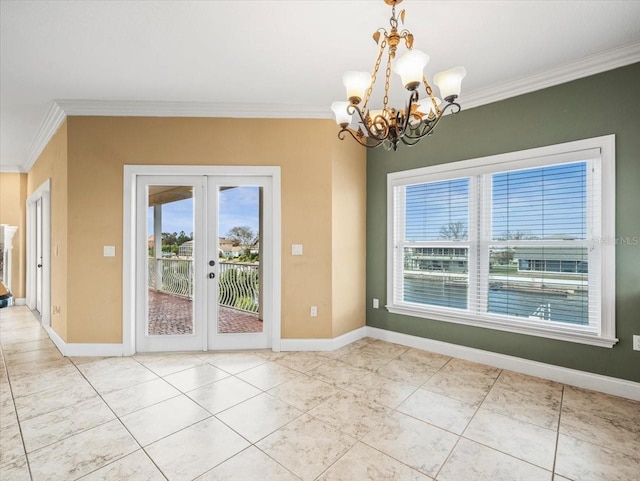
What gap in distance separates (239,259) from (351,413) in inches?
80.8

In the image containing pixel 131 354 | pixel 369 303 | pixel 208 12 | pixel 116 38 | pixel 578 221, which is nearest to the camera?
pixel 208 12

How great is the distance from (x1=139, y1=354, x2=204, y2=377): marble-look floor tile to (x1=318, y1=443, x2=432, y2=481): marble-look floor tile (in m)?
1.97

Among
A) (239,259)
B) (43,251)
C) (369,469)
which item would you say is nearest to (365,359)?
(369,469)

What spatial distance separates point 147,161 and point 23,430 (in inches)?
99.8

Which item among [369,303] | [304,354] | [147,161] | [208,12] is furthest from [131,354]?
[208,12]

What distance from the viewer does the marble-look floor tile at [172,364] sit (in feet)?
10.3

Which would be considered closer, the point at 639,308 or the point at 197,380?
the point at 639,308

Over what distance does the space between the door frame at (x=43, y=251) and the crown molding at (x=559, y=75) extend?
5.22 metres

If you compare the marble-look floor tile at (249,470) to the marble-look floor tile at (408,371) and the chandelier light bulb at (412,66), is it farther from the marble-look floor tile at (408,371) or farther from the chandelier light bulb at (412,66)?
the chandelier light bulb at (412,66)

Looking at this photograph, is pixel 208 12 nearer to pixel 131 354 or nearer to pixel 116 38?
pixel 116 38

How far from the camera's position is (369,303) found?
4.24m

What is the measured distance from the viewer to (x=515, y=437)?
6.88 feet

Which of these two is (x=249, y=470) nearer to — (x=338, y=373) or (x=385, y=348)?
(x=338, y=373)

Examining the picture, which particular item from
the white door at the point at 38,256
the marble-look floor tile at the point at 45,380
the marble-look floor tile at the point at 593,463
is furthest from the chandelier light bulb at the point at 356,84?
the white door at the point at 38,256
